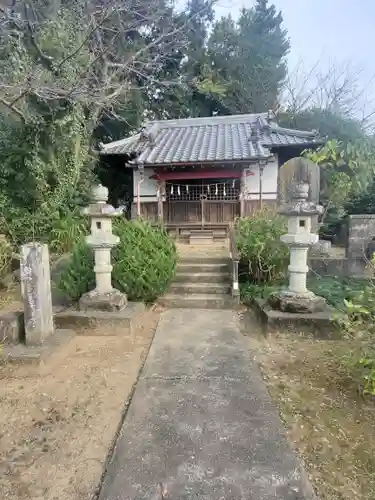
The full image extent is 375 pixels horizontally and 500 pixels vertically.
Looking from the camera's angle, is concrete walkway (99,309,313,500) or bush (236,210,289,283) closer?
concrete walkway (99,309,313,500)

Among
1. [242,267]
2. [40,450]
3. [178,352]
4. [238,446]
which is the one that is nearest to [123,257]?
[178,352]

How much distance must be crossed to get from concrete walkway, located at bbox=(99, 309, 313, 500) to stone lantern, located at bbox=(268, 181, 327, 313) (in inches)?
43.8

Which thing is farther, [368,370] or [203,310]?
→ [203,310]

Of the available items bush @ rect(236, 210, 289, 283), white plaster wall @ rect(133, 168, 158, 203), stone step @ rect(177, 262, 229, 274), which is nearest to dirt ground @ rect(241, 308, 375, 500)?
bush @ rect(236, 210, 289, 283)

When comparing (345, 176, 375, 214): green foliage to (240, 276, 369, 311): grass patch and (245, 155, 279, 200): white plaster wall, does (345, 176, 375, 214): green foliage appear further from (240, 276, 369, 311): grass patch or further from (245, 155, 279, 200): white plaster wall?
(240, 276, 369, 311): grass patch

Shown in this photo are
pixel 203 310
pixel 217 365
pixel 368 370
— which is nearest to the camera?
pixel 368 370

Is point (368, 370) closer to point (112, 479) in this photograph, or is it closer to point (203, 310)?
point (112, 479)

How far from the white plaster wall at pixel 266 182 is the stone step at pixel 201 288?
5960 mm

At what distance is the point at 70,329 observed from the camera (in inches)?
160

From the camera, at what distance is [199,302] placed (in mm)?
5148

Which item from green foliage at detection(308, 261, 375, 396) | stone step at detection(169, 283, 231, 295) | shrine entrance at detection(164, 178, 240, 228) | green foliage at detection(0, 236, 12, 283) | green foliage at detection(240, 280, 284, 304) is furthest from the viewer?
shrine entrance at detection(164, 178, 240, 228)

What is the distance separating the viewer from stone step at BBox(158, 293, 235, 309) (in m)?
5.08

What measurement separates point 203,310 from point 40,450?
323 centimetres

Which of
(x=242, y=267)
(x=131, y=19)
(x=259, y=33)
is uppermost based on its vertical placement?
(x=259, y=33)
